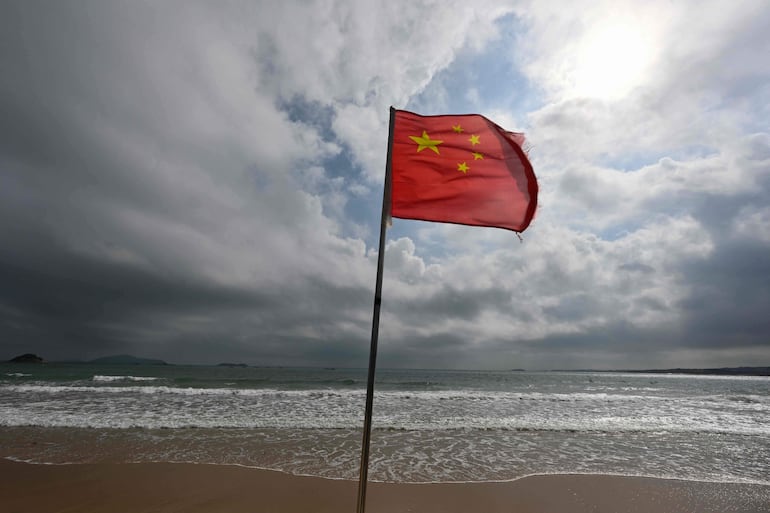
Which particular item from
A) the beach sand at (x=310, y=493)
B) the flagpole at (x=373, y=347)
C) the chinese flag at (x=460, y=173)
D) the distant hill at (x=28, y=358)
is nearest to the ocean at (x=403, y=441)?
the beach sand at (x=310, y=493)

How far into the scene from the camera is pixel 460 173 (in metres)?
5.02

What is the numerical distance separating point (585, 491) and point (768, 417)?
18.0 metres

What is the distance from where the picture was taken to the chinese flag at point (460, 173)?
4.84 metres

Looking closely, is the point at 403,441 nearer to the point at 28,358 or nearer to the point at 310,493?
the point at 310,493

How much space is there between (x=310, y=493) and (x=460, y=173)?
18.1ft

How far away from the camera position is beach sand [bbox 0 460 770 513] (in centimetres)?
530

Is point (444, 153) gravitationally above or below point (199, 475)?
above

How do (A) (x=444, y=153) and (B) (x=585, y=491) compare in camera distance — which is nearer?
(A) (x=444, y=153)

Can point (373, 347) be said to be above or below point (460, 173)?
below

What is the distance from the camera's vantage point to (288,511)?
5113 millimetres

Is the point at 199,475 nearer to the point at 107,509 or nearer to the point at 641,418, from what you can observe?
the point at 107,509

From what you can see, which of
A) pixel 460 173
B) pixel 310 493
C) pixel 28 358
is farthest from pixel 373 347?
pixel 28 358

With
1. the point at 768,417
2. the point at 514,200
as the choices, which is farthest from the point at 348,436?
the point at 768,417

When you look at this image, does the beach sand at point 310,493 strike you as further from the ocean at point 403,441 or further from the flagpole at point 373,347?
the flagpole at point 373,347
